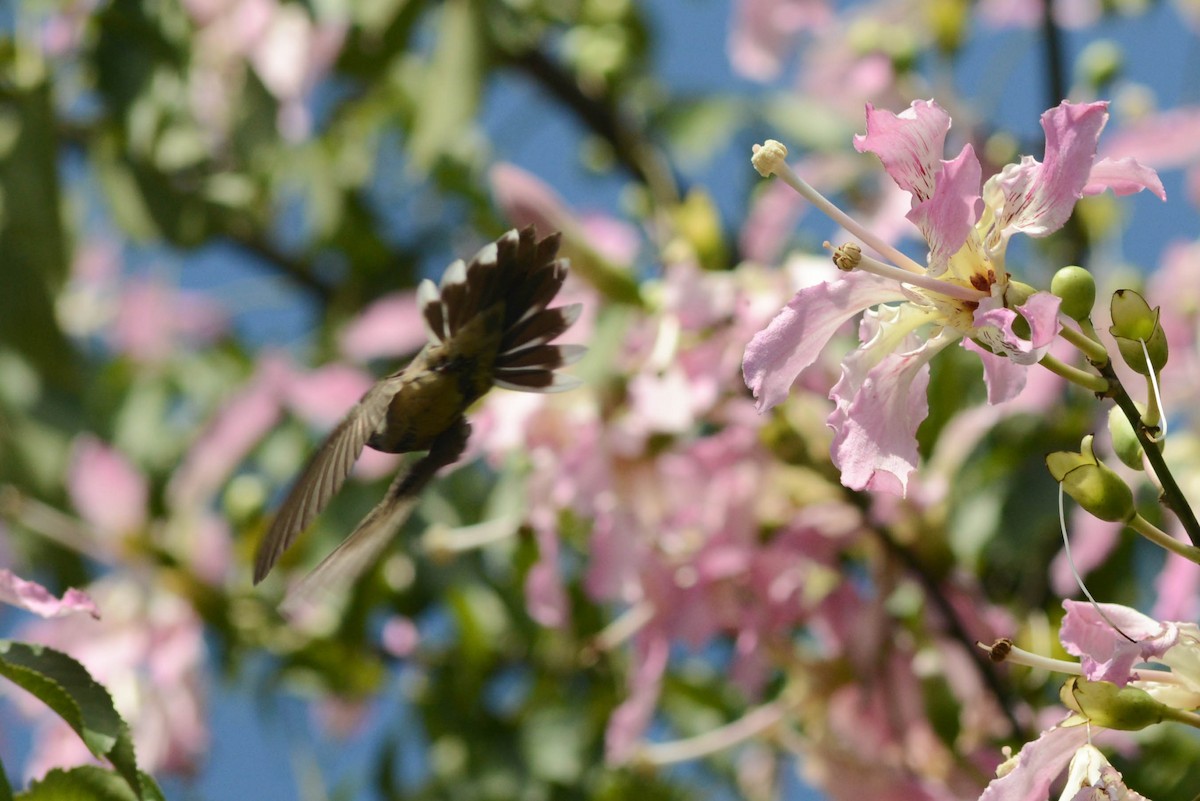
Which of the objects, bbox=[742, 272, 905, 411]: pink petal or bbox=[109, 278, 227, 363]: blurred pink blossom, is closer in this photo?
bbox=[742, 272, 905, 411]: pink petal

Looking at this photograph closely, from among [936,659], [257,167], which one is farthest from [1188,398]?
[257,167]

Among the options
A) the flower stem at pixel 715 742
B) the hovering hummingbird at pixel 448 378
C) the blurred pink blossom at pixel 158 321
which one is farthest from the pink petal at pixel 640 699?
the blurred pink blossom at pixel 158 321

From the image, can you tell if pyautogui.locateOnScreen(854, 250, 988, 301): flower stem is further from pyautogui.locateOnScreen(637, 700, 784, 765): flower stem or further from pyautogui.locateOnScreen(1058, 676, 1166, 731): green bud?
pyautogui.locateOnScreen(637, 700, 784, 765): flower stem

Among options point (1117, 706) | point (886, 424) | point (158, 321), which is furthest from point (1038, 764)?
point (158, 321)

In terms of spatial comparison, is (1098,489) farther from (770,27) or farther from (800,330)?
(770,27)

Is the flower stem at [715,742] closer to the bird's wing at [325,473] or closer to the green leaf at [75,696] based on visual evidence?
the bird's wing at [325,473]

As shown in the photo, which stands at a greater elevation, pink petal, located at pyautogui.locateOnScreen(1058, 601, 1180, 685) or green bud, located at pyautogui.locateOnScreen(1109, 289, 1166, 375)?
green bud, located at pyautogui.locateOnScreen(1109, 289, 1166, 375)

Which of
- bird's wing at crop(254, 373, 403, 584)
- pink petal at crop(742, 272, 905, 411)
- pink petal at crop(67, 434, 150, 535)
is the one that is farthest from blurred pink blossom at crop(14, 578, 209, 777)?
pink petal at crop(742, 272, 905, 411)
